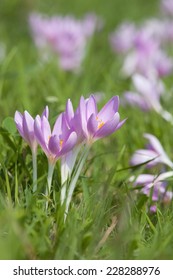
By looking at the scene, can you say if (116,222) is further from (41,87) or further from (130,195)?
(41,87)

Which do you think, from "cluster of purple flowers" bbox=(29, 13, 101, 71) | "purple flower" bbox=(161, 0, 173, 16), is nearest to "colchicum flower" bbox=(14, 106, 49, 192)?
"cluster of purple flowers" bbox=(29, 13, 101, 71)

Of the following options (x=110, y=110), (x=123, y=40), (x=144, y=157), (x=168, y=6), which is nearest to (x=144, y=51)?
(x=123, y=40)

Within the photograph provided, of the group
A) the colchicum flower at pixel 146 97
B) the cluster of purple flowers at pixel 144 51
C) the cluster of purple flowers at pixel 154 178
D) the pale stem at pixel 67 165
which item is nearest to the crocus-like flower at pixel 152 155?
the cluster of purple flowers at pixel 154 178

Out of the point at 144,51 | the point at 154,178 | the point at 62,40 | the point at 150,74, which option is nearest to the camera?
the point at 154,178

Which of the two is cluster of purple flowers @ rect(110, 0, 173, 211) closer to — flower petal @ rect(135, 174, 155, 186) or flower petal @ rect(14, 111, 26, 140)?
flower petal @ rect(135, 174, 155, 186)

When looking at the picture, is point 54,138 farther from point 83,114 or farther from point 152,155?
point 152,155

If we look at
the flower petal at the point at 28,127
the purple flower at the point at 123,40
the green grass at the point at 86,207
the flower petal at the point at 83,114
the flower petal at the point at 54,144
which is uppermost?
the purple flower at the point at 123,40

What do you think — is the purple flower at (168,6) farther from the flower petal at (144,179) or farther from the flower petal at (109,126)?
the flower petal at (109,126)
